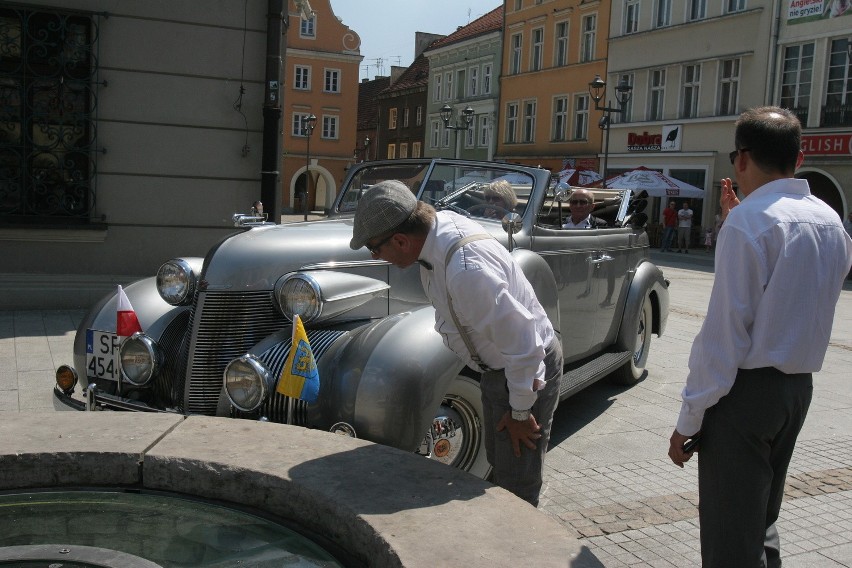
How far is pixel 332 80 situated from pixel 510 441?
156 ft

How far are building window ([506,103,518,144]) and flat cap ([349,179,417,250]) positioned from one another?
4028cm

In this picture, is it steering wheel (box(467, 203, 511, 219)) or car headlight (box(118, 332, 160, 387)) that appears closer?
car headlight (box(118, 332, 160, 387))

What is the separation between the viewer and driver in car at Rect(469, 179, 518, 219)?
538 cm

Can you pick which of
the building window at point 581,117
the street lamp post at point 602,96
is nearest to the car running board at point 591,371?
the street lamp post at point 602,96

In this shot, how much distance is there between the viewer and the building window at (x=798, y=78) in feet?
85.3

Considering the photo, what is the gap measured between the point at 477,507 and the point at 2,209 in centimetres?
837

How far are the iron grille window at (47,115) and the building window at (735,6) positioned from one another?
2505 centimetres

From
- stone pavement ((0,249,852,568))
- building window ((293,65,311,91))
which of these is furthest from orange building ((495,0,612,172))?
stone pavement ((0,249,852,568))

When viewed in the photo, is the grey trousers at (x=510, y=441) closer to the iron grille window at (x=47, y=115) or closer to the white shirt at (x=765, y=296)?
the white shirt at (x=765, y=296)

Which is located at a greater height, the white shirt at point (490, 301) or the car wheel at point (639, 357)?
the white shirt at point (490, 301)

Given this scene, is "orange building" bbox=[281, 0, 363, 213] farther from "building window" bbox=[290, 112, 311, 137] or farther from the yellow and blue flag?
the yellow and blue flag

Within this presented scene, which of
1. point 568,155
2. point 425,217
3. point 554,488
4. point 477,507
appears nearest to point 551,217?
point 554,488

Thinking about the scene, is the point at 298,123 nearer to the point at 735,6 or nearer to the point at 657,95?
the point at 657,95

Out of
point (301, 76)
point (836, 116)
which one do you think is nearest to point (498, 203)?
point (836, 116)
